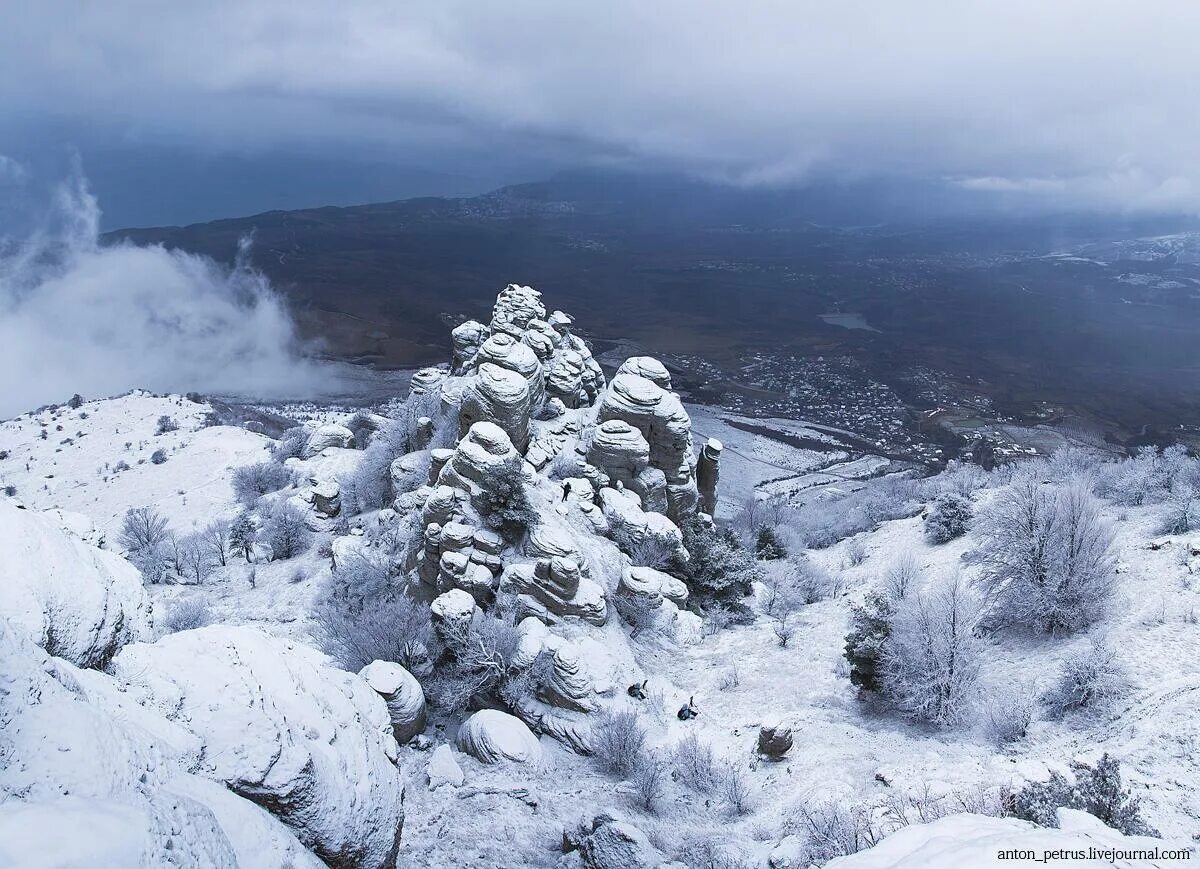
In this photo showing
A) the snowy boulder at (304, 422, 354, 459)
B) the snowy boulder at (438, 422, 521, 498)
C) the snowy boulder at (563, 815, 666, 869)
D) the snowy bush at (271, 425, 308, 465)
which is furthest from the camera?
the snowy bush at (271, 425, 308, 465)

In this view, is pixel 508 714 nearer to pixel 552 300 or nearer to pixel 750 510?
pixel 750 510

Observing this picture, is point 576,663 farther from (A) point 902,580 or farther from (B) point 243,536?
(B) point 243,536

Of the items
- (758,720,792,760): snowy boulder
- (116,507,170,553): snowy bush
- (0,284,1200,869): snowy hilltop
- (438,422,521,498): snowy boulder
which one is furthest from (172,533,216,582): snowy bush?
(758,720,792,760): snowy boulder

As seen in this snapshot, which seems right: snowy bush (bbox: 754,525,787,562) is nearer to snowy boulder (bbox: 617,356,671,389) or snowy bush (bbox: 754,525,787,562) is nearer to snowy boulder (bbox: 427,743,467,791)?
snowy boulder (bbox: 617,356,671,389)

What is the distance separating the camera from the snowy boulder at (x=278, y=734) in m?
6.10

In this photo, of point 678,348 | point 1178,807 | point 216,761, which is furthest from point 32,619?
point 678,348

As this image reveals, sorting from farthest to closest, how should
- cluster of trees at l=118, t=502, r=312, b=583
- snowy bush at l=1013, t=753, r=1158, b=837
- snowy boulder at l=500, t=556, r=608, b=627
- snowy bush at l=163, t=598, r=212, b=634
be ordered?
cluster of trees at l=118, t=502, r=312, b=583 < snowy boulder at l=500, t=556, r=608, b=627 < snowy bush at l=163, t=598, r=212, b=634 < snowy bush at l=1013, t=753, r=1158, b=837

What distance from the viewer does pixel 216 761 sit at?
19.4ft

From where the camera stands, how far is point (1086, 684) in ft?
35.5

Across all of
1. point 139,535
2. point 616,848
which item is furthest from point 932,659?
point 139,535

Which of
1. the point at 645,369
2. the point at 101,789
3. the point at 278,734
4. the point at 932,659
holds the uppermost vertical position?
the point at 645,369

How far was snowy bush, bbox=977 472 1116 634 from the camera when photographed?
45.4ft

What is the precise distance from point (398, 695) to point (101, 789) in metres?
8.42

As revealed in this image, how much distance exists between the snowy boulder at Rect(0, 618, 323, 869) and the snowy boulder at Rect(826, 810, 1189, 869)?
5261 mm
